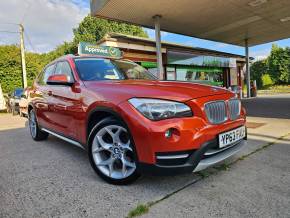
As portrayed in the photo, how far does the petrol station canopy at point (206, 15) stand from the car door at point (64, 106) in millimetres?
7679

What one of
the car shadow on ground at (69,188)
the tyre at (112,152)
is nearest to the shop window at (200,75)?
the car shadow on ground at (69,188)

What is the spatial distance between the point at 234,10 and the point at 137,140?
12505 mm

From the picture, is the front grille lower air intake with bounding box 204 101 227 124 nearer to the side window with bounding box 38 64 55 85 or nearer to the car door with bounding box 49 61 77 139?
the car door with bounding box 49 61 77 139

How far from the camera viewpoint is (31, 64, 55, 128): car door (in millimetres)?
4531

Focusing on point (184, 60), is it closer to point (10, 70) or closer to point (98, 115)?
point (10, 70)

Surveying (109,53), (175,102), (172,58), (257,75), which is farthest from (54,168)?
(257,75)

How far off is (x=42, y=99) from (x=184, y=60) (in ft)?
47.8

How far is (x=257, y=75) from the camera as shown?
146 ft

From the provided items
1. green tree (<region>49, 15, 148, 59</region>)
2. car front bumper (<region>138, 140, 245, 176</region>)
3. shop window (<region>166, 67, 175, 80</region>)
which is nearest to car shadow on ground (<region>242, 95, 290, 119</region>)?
shop window (<region>166, 67, 175, 80</region>)

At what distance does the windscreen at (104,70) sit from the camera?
3623mm

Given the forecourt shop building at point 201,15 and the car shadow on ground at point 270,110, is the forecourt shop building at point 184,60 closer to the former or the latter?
the forecourt shop building at point 201,15

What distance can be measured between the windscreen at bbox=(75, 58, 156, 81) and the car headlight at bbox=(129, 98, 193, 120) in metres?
1.21

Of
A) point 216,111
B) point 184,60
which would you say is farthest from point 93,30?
point 216,111

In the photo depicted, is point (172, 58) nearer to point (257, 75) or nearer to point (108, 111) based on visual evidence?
point (108, 111)
